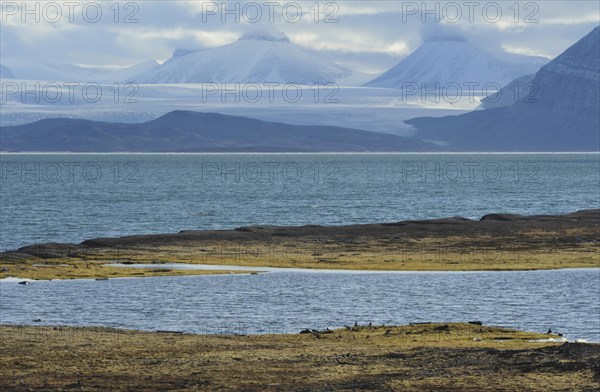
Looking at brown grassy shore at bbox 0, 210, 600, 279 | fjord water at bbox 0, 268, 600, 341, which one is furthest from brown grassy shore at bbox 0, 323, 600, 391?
brown grassy shore at bbox 0, 210, 600, 279

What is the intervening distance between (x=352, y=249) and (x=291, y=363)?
157 feet

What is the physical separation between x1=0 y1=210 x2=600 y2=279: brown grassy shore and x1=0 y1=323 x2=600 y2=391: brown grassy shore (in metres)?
25.4

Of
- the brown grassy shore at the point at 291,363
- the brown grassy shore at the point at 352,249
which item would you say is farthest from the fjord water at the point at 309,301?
the brown grassy shore at the point at 291,363

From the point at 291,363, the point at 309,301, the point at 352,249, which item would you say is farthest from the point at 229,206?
the point at 291,363

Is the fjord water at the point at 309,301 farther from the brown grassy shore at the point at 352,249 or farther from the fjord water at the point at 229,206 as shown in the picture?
the fjord water at the point at 229,206

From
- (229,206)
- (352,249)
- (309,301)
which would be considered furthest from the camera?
(229,206)

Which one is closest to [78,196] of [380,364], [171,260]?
[171,260]

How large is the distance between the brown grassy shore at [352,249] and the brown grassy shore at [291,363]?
25.4m

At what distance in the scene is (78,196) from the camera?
167m

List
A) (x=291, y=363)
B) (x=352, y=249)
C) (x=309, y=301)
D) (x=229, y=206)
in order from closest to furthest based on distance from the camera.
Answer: (x=291, y=363), (x=309, y=301), (x=352, y=249), (x=229, y=206)

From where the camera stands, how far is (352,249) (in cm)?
7806

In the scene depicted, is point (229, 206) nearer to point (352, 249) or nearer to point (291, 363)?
point (352, 249)

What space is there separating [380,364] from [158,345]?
749cm

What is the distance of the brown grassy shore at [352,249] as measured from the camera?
219ft
